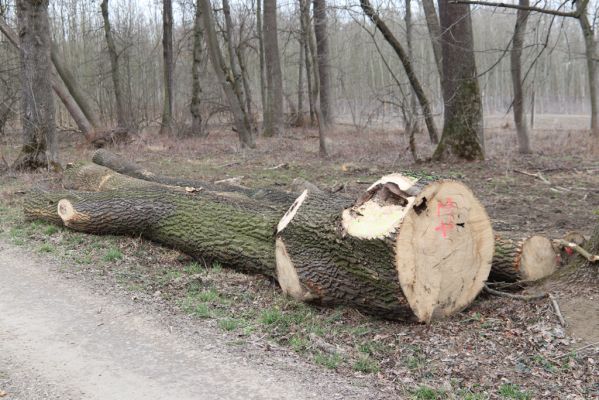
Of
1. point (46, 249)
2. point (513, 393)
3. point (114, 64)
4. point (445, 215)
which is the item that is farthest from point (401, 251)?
point (114, 64)

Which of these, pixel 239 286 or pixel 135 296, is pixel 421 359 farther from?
pixel 135 296

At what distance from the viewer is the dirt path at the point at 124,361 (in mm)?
3871

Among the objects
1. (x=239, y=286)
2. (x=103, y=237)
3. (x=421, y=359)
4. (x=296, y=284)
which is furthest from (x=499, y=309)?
(x=103, y=237)

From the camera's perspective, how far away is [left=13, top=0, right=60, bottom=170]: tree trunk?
12.9 m

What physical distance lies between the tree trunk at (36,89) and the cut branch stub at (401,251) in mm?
10080

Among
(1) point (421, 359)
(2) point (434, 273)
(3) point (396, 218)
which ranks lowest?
(1) point (421, 359)

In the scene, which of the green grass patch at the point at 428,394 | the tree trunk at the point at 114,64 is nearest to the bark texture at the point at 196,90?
the tree trunk at the point at 114,64

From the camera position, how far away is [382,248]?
4645 millimetres

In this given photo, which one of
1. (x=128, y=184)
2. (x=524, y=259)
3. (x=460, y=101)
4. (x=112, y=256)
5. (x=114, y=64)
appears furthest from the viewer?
(x=114, y=64)

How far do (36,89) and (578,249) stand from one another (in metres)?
12.0

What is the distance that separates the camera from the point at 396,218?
4.64 meters

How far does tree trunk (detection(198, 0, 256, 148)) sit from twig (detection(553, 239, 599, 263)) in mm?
14626

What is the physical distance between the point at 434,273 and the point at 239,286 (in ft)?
6.85

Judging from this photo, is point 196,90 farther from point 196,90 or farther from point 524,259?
point 524,259
